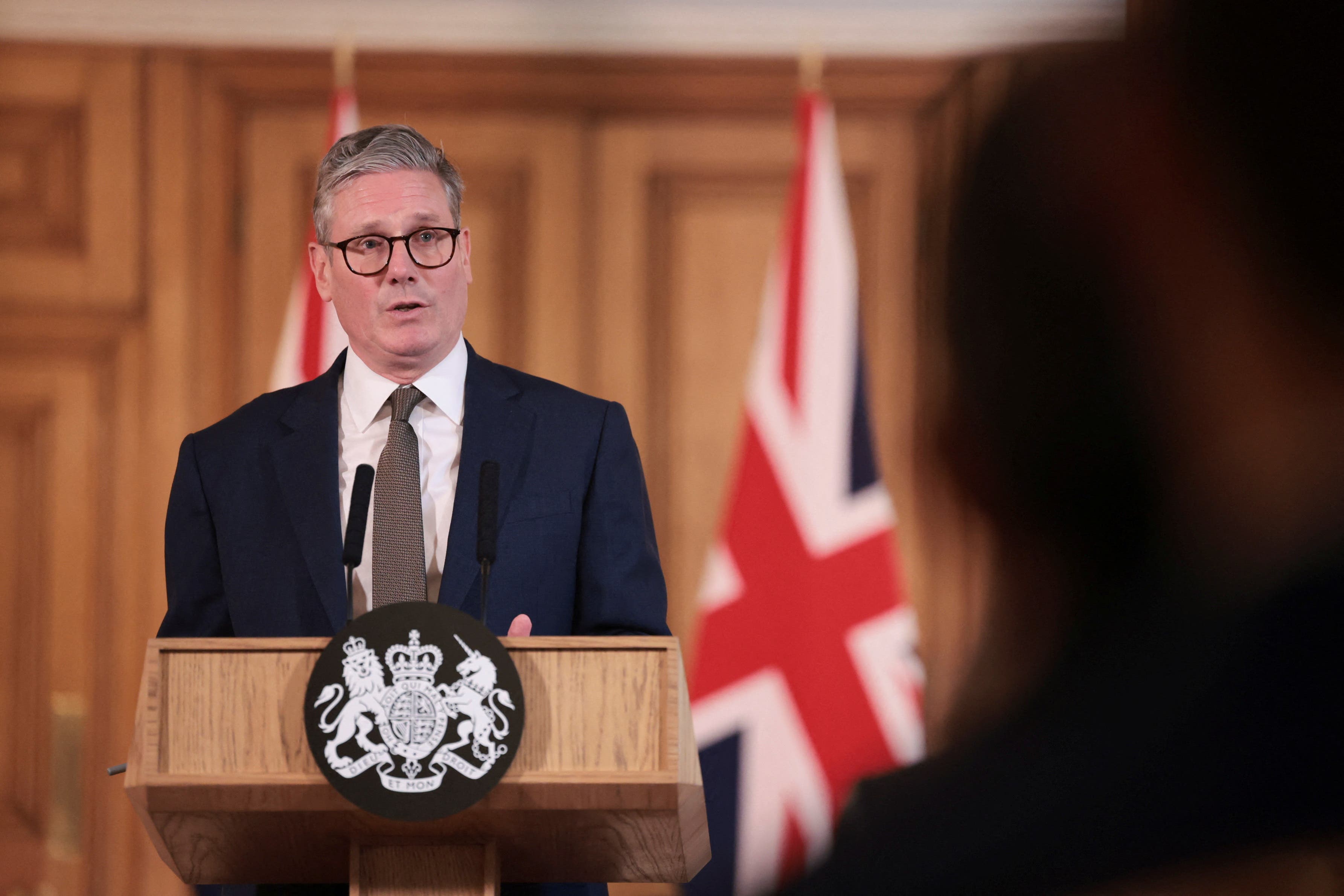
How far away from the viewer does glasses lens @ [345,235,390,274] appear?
188 centimetres

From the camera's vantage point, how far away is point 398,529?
5.44 ft

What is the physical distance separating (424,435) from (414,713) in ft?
2.27

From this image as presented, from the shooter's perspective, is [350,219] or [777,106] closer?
[350,219]

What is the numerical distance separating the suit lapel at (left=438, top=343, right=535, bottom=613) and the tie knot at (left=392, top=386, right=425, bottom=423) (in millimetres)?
64

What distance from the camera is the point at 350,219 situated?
1867mm

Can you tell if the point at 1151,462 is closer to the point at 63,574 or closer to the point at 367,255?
the point at 367,255

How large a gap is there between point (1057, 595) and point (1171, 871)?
2.29 feet

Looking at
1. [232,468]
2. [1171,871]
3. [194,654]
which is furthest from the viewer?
[1171,871]

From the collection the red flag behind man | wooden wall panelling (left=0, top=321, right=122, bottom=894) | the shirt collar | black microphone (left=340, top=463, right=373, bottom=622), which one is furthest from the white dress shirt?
wooden wall panelling (left=0, top=321, right=122, bottom=894)

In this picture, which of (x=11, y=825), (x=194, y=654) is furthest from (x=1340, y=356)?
(x=11, y=825)

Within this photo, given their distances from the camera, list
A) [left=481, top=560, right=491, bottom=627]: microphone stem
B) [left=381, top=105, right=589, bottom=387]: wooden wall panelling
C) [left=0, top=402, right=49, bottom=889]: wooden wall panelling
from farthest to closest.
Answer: [left=381, top=105, right=589, bottom=387]: wooden wall panelling
[left=0, top=402, right=49, bottom=889]: wooden wall panelling
[left=481, top=560, right=491, bottom=627]: microphone stem

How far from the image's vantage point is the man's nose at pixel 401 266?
6.12 ft

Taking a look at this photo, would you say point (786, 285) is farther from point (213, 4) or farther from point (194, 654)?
point (194, 654)

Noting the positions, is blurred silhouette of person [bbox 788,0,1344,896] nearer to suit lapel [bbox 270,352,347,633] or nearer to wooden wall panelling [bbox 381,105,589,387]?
wooden wall panelling [bbox 381,105,589,387]
